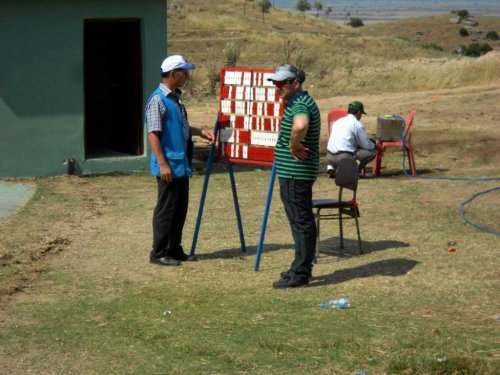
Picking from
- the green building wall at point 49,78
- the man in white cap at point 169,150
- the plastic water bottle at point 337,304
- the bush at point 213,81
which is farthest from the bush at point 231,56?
the plastic water bottle at point 337,304

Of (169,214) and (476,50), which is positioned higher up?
(169,214)

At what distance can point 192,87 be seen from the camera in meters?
34.2

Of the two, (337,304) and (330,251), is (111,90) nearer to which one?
(330,251)

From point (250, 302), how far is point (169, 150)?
1.94 m

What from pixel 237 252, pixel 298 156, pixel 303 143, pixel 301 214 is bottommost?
pixel 237 252

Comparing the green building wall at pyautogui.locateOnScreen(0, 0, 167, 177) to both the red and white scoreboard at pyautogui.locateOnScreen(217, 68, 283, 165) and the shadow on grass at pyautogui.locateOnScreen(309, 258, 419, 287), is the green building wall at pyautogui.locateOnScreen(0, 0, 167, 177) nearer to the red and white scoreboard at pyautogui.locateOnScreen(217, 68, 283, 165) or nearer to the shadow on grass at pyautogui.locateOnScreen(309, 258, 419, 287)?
the red and white scoreboard at pyautogui.locateOnScreen(217, 68, 283, 165)

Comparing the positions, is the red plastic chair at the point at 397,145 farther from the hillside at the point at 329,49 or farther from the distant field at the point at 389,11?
the distant field at the point at 389,11

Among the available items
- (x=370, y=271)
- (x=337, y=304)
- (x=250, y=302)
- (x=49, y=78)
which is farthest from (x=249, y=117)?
(x=49, y=78)

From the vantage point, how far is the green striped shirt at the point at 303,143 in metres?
9.45

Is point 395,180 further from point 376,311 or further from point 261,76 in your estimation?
point 376,311

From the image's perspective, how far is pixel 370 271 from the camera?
1047 centimetres

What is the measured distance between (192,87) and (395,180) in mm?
18282

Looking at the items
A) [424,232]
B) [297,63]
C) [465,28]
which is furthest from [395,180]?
[465,28]

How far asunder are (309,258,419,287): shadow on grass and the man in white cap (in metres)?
1.59
